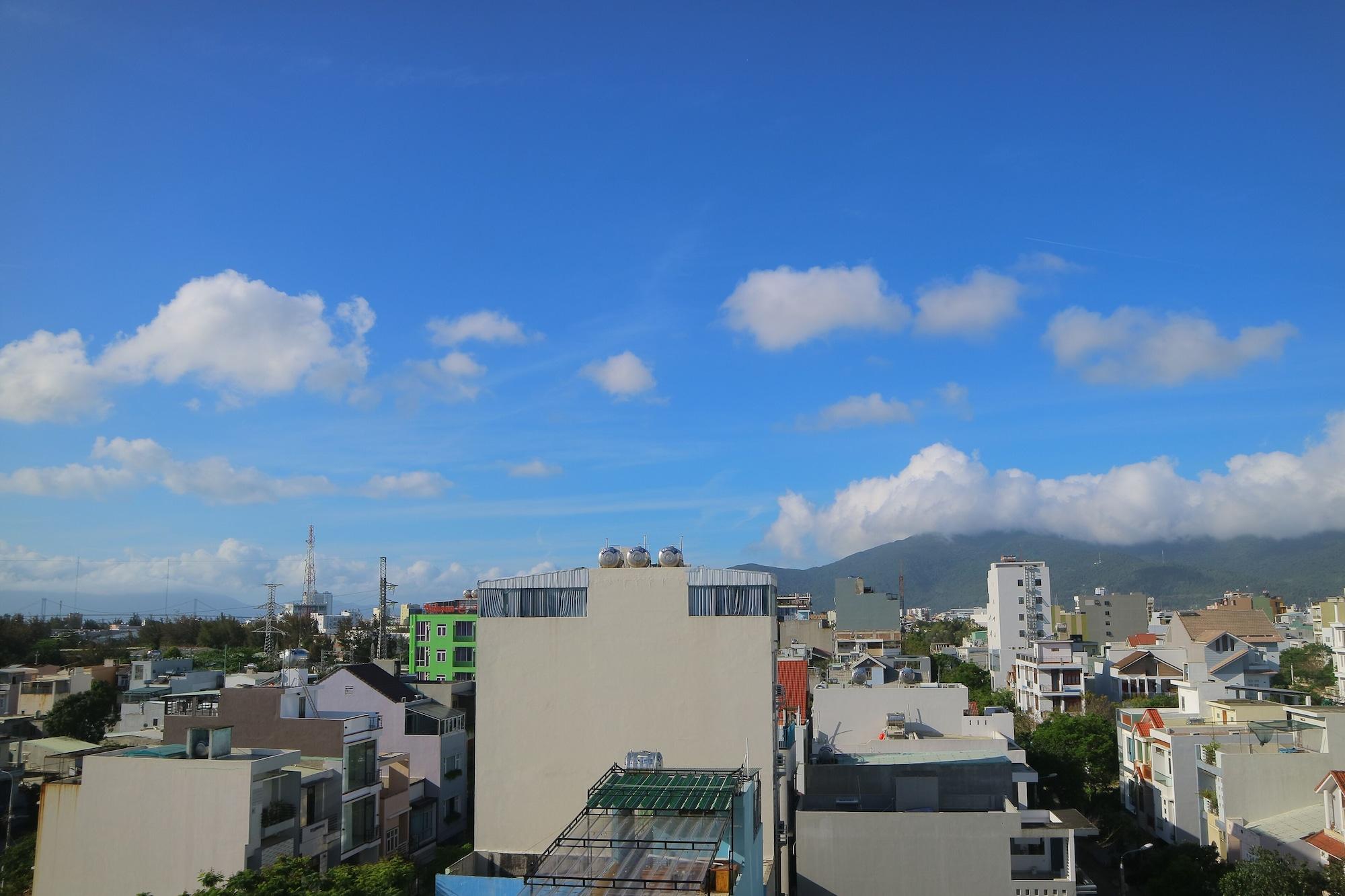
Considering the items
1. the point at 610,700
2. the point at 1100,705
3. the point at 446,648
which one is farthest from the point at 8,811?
the point at 1100,705

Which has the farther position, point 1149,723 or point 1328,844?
point 1149,723

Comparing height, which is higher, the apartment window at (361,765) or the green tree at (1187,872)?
the apartment window at (361,765)

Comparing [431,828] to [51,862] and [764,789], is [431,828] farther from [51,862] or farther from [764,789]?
[764,789]

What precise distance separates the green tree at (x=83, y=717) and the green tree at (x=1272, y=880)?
54330 mm

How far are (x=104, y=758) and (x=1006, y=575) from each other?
96.0m

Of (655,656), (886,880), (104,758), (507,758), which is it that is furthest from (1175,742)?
(104,758)

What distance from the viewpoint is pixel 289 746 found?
32531 mm

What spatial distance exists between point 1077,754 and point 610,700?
114 ft

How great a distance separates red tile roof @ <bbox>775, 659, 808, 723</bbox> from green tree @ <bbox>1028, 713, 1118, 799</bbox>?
13.0 m

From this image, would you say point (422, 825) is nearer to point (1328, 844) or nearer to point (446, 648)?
point (446, 648)

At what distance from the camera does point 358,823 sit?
31188mm

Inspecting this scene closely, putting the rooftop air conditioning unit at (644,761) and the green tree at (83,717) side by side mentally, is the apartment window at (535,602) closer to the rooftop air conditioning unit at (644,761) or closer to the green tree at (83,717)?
the rooftop air conditioning unit at (644,761)

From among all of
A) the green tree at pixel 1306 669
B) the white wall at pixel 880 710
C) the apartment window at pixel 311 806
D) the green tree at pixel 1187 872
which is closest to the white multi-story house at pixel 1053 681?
the green tree at pixel 1306 669

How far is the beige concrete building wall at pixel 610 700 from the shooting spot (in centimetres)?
2661
